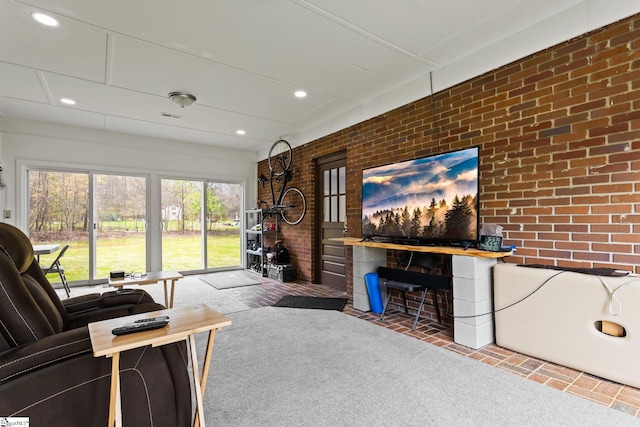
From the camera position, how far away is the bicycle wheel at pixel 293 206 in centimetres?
585

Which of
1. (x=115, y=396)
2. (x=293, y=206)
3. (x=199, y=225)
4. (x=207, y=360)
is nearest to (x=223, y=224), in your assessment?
(x=199, y=225)

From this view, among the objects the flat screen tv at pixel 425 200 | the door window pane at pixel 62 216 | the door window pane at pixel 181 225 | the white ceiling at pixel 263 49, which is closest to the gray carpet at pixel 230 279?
the door window pane at pixel 181 225

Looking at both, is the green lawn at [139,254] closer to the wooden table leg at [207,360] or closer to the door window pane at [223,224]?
the door window pane at [223,224]

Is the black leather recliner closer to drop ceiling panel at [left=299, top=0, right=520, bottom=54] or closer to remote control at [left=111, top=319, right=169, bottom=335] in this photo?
remote control at [left=111, top=319, right=169, bottom=335]

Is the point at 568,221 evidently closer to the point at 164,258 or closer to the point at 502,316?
the point at 502,316

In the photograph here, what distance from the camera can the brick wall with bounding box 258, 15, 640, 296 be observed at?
2.24 meters

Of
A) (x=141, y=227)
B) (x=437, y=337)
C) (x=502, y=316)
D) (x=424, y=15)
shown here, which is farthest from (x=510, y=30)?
(x=141, y=227)

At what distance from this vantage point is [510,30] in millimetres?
2732

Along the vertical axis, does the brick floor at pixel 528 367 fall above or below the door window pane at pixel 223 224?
below

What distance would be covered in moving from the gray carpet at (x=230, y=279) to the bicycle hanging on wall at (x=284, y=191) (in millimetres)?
1325

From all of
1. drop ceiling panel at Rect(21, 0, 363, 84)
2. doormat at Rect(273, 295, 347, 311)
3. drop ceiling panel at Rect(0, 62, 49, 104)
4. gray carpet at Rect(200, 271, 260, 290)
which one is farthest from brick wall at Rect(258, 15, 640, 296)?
drop ceiling panel at Rect(0, 62, 49, 104)

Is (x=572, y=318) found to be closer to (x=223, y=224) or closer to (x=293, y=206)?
(x=293, y=206)

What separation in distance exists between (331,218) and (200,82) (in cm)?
286

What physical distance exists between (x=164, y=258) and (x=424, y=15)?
599 centimetres
